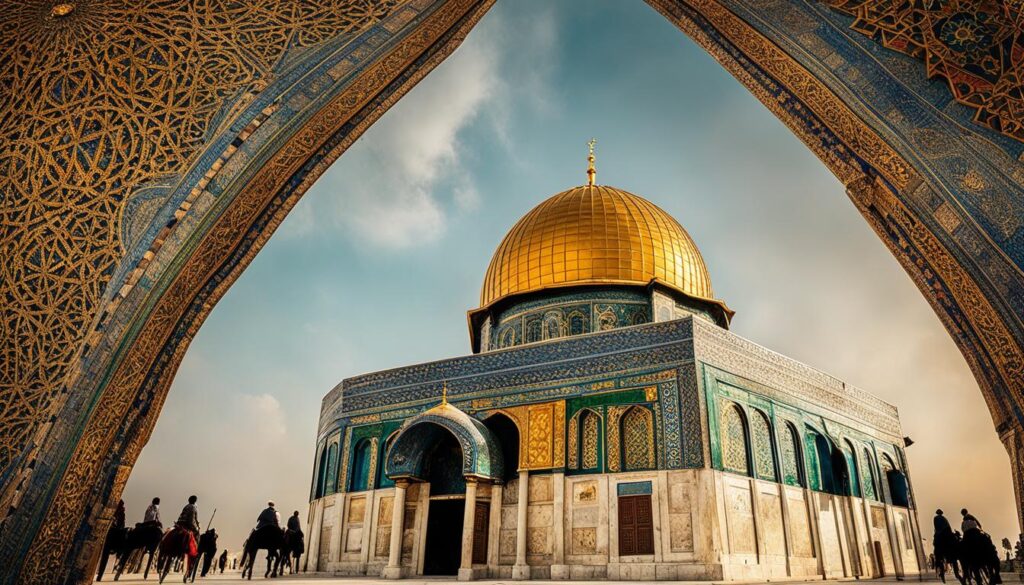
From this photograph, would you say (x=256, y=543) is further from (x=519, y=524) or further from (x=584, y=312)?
(x=584, y=312)

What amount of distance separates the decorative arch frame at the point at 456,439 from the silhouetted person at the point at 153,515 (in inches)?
155

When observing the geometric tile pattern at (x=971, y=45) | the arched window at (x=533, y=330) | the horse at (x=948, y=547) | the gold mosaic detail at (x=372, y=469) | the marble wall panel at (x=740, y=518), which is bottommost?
the horse at (x=948, y=547)

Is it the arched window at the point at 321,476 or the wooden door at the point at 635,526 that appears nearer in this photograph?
the wooden door at the point at 635,526

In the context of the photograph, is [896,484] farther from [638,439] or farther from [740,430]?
[638,439]

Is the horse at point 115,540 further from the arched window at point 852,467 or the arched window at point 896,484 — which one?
the arched window at point 896,484

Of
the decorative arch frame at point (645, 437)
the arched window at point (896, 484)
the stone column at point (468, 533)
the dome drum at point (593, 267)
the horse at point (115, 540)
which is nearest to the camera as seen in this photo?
the horse at point (115, 540)

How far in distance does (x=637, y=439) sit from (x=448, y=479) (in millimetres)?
3648

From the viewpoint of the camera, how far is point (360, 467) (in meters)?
12.9

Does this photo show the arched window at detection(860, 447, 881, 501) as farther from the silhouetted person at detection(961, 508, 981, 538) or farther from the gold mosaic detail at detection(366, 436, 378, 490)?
the gold mosaic detail at detection(366, 436, 378, 490)

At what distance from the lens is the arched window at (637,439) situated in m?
10.3

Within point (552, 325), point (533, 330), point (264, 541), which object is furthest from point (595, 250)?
point (264, 541)

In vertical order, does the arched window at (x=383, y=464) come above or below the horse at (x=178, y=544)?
above

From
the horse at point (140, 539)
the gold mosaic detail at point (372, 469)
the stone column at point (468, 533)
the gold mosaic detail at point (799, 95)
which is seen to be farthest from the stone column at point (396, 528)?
the gold mosaic detail at point (799, 95)

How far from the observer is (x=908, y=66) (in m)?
3.67
